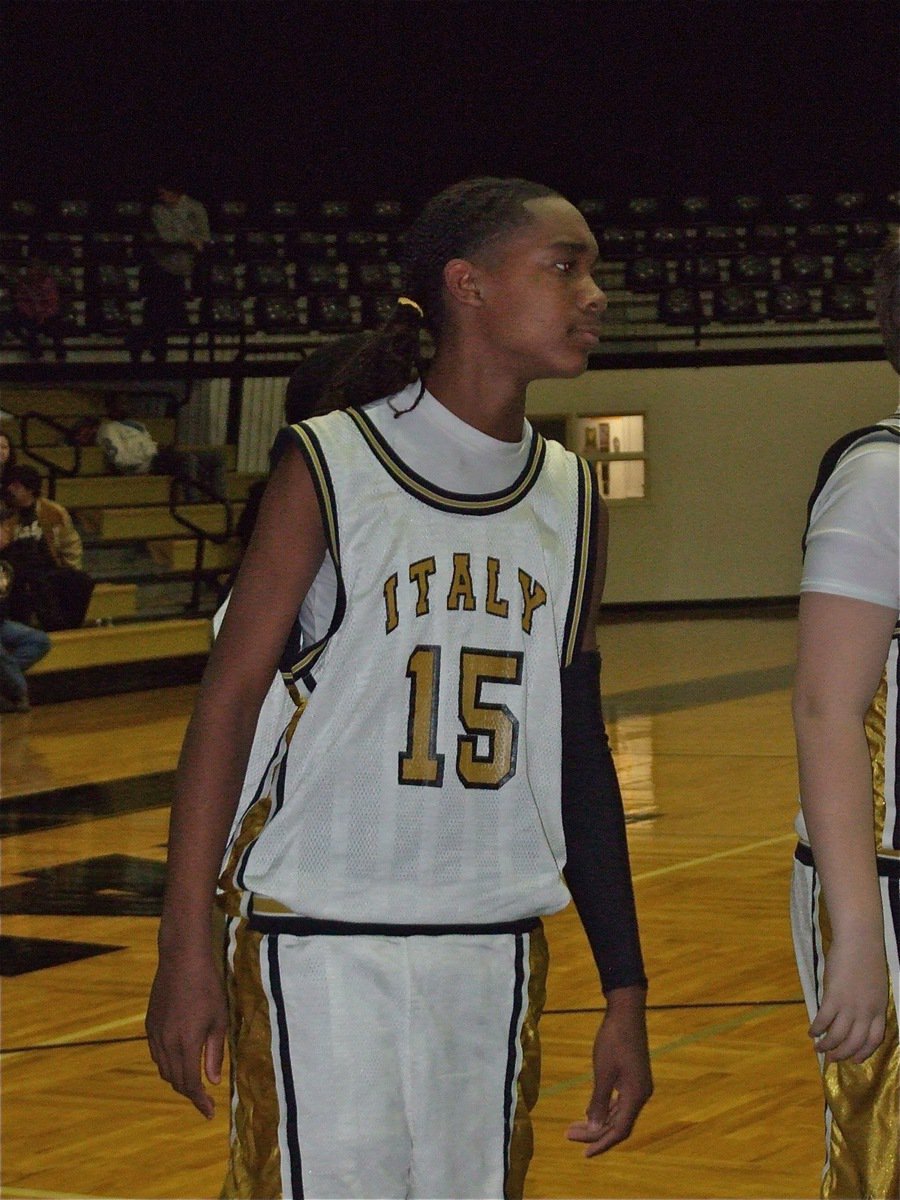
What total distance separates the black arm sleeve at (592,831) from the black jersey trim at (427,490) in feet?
0.64

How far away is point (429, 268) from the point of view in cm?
214

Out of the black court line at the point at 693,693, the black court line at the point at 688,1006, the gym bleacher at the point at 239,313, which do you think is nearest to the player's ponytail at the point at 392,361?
the black court line at the point at 688,1006

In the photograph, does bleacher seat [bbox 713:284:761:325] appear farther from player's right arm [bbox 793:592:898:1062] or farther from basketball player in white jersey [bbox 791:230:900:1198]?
player's right arm [bbox 793:592:898:1062]

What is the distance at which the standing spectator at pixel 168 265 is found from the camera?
16.0m

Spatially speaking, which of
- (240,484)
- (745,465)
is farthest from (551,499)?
(745,465)

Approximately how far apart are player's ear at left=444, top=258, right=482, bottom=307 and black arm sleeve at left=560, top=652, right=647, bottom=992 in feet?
1.30

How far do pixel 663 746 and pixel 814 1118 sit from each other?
19.2ft

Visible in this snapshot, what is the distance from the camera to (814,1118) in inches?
154

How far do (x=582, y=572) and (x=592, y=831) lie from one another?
0.28m

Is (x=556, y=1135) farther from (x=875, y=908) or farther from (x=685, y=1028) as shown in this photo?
(x=875, y=908)

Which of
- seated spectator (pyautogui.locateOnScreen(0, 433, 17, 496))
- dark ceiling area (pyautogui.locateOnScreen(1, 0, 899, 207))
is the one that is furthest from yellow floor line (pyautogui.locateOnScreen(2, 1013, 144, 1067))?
dark ceiling area (pyautogui.locateOnScreen(1, 0, 899, 207))

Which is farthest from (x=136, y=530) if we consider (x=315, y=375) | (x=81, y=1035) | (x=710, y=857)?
(x=315, y=375)

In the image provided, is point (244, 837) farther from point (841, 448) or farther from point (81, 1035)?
point (81, 1035)

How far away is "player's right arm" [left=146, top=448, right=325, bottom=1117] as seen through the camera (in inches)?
73.9
